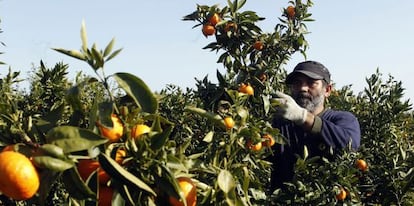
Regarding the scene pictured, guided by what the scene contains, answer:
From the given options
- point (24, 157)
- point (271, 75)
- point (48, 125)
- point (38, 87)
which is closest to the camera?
point (24, 157)

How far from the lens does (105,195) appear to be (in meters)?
0.99

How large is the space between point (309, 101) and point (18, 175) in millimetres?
2325

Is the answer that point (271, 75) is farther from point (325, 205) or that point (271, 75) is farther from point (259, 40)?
point (325, 205)

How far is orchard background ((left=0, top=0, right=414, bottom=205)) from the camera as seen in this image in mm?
925

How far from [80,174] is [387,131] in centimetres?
236

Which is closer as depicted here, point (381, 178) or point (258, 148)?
point (258, 148)

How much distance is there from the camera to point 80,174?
3.15 ft

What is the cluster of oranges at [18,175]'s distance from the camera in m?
0.86

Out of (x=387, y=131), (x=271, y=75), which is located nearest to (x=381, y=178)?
(x=387, y=131)

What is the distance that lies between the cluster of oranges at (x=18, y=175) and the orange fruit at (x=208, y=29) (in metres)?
1.81

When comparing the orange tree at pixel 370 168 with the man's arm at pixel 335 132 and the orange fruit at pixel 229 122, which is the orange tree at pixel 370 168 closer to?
the man's arm at pixel 335 132

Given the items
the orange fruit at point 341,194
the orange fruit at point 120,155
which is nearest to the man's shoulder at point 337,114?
the orange fruit at point 341,194

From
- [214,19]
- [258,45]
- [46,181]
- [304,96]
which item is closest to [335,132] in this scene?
[304,96]

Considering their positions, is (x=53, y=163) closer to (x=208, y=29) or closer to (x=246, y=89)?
(x=246, y=89)
